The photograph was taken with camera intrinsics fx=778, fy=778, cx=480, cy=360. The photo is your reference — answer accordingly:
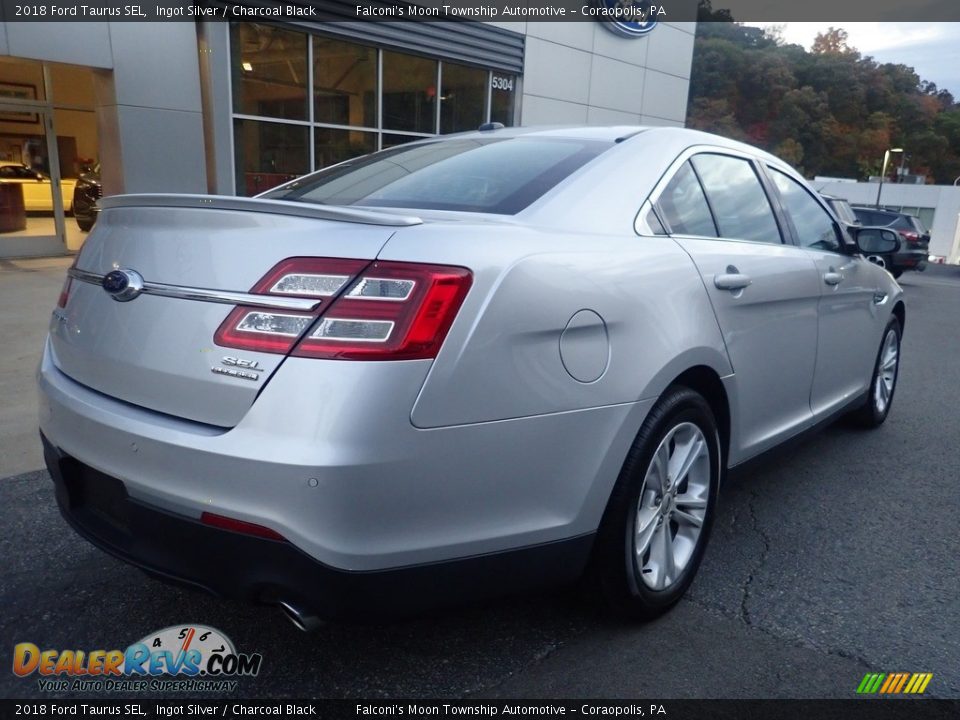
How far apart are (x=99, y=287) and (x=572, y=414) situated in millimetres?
1376

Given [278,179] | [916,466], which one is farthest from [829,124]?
[916,466]

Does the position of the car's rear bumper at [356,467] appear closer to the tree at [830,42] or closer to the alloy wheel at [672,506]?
the alloy wheel at [672,506]

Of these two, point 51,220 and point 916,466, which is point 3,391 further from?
point 51,220

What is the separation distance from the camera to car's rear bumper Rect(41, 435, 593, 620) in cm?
181

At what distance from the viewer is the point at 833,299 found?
3.71 meters

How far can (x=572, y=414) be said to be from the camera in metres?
2.07

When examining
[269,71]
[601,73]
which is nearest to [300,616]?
[269,71]

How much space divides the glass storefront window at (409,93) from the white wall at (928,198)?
31078 mm

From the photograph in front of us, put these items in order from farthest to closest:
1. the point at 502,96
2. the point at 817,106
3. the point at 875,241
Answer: the point at 817,106, the point at 502,96, the point at 875,241

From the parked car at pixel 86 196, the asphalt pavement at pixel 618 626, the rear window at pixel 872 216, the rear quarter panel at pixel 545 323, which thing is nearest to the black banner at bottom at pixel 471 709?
the asphalt pavement at pixel 618 626

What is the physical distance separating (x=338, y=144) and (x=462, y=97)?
10.8 ft

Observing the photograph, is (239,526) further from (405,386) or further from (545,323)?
(545,323)

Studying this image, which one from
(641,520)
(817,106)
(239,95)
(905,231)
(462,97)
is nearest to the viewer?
(641,520)

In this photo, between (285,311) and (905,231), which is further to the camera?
(905,231)
